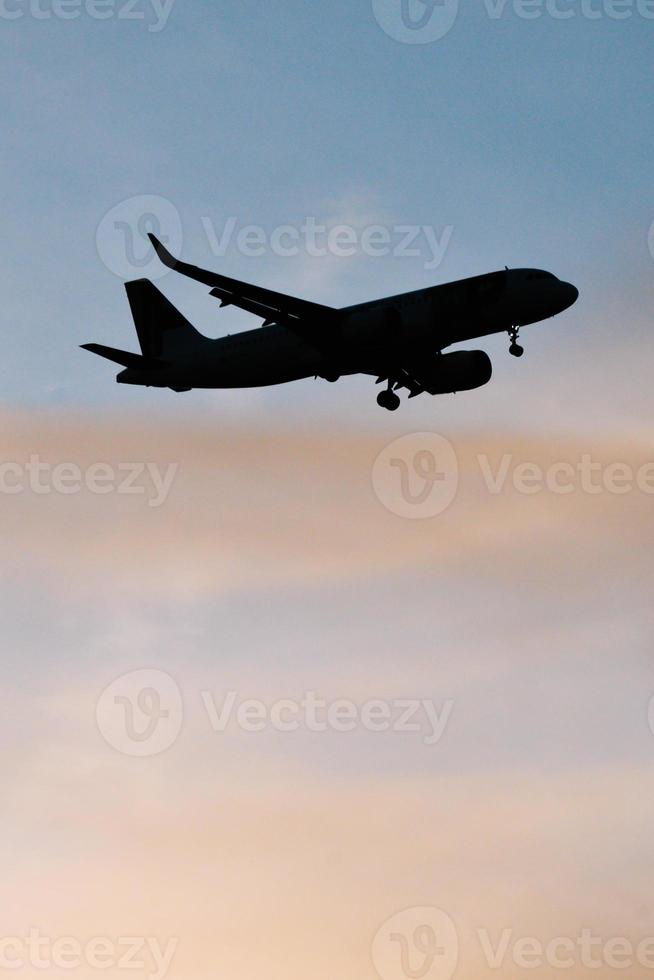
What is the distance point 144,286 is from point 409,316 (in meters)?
23.3

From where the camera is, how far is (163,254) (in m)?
52.0

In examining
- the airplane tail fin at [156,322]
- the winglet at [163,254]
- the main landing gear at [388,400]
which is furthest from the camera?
the airplane tail fin at [156,322]

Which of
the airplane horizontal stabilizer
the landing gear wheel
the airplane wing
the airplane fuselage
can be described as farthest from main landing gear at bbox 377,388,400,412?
the airplane horizontal stabilizer

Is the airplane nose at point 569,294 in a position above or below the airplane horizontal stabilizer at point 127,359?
below

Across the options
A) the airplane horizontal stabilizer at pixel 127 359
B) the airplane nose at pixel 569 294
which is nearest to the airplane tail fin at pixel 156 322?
the airplane horizontal stabilizer at pixel 127 359

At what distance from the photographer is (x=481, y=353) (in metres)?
64.4

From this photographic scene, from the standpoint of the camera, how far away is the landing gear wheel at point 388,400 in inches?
2569

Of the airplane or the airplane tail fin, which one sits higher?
the airplane tail fin

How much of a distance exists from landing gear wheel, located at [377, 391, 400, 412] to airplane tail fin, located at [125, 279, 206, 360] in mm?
11353

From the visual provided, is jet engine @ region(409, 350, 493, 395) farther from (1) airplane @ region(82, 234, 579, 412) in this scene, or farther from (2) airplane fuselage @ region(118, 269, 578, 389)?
(2) airplane fuselage @ region(118, 269, 578, 389)

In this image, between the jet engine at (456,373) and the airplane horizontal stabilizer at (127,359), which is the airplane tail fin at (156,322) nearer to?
the airplane horizontal stabilizer at (127,359)

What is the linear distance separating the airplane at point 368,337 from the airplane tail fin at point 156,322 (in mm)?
5838

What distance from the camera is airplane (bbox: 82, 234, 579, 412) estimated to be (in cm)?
5616

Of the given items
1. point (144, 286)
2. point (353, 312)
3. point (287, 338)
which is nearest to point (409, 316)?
point (353, 312)
